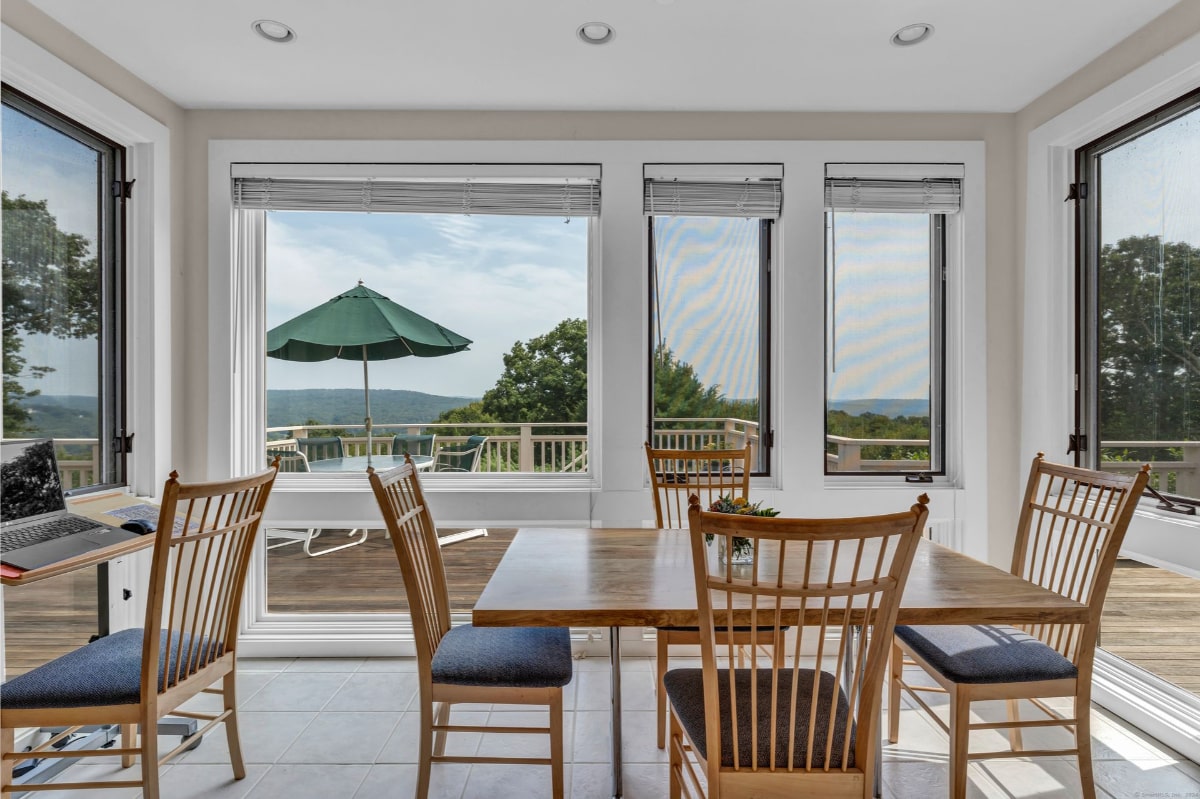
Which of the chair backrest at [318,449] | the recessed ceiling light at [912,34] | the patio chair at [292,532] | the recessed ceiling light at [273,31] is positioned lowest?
the patio chair at [292,532]

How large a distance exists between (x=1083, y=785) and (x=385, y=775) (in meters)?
2.12

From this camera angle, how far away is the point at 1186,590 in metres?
2.54

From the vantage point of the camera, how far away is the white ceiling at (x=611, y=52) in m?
2.37

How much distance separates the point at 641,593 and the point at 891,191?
8.03 ft

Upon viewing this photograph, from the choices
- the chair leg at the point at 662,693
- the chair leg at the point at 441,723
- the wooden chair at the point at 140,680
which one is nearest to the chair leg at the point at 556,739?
the chair leg at the point at 441,723

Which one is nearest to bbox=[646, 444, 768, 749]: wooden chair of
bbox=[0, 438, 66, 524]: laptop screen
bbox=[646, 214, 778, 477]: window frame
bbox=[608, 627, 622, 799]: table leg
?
bbox=[646, 214, 778, 477]: window frame

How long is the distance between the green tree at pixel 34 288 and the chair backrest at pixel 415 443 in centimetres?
133

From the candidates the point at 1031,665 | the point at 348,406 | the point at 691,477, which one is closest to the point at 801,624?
the point at 1031,665

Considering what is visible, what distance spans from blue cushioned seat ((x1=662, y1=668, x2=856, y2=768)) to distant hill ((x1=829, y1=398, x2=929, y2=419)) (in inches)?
67.9

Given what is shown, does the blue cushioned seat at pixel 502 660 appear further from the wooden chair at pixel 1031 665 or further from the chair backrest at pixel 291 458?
the chair backrest at pixel 291 458

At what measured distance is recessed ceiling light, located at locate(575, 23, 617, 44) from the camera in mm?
2479

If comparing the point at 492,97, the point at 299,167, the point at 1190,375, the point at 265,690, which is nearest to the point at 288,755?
the point at 265,690

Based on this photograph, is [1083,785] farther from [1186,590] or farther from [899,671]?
[1186,590]

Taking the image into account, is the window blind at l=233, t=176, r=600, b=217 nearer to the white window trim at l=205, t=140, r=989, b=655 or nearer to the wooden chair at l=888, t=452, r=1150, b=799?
the white window trim at l=205, t=140, r=989, b=655
